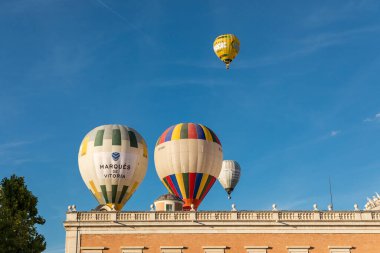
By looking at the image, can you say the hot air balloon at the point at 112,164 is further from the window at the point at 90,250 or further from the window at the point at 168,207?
the window at the point at 90,250

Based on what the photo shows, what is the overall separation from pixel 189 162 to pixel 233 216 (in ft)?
26.4

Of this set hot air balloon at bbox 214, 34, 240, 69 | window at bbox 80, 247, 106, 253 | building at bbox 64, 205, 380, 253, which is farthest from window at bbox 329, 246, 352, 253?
hot air balloon at bbox 214, 34, 240, 69

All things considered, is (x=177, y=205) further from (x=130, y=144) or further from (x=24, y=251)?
(x=24, y=251)

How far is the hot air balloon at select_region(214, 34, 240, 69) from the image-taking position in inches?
2512

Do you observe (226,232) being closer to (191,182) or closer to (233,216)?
(233,216)

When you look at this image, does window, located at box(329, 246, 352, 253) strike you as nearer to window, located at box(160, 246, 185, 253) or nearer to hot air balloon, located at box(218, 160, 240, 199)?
window, located at box(160, 246, 185, 253)

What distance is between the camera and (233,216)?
4362 centimetres

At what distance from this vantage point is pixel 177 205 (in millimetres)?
48688

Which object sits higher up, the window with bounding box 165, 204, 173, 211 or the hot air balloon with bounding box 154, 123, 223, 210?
the hot air balloon with bounding box 154, 123, 223, 210

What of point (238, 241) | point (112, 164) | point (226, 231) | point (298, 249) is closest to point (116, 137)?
point (112, 164)

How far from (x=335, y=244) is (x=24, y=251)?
21039 mm

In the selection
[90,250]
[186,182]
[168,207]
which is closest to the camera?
[90,250]

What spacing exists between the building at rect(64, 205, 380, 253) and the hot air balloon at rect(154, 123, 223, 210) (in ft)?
21.8

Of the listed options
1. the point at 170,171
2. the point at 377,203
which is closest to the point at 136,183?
the point at 170,171
